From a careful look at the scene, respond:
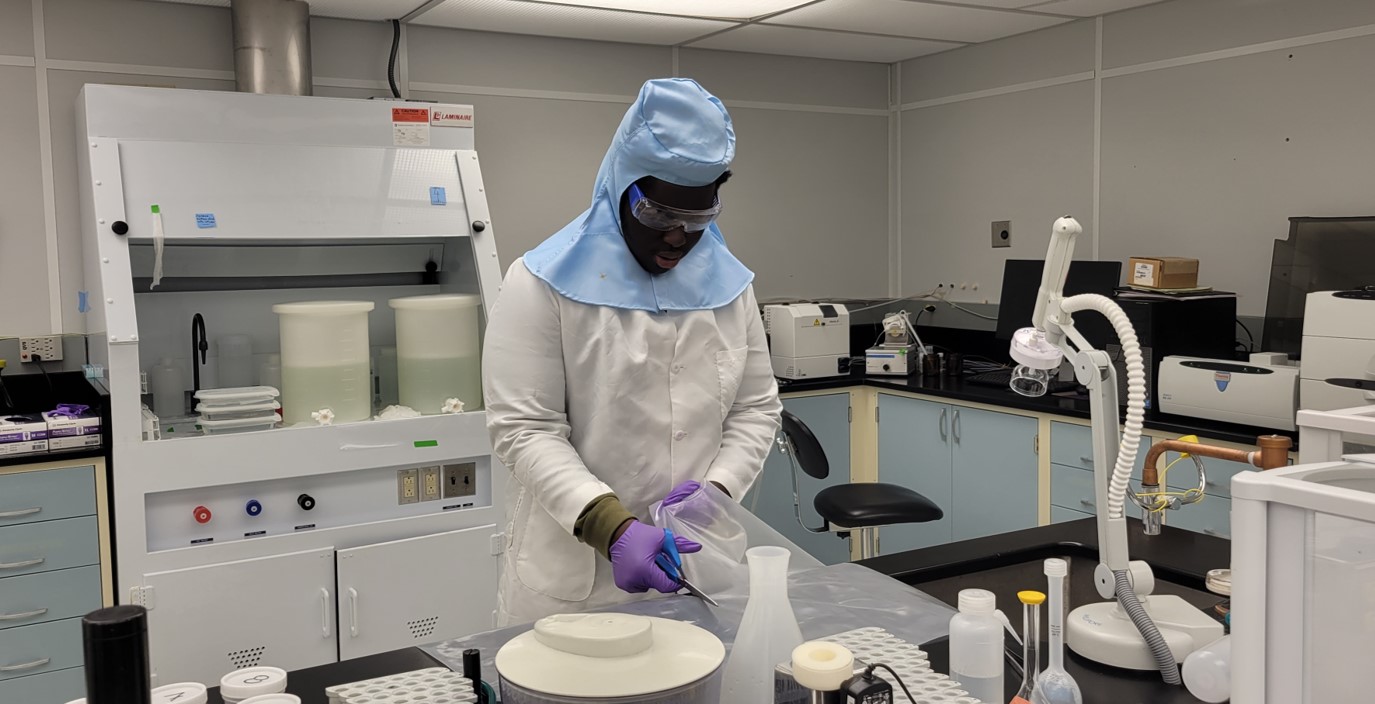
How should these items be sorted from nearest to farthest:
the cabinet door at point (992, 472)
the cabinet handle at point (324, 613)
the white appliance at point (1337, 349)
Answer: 1. the white appliance at point (1337, 349)
2. the cabinet handle at point (324, 613)
3. the cabinet door at point (992, 472)

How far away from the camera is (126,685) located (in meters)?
0.86

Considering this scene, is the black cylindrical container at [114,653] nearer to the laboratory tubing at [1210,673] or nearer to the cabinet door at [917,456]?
the laboratory tubing at [1210,673]

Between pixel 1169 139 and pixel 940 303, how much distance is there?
1320 millimetres

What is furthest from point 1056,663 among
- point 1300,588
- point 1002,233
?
point 1002,233

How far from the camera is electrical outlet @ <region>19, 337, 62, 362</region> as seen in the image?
342cm

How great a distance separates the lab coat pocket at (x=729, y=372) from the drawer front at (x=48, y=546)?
199cm

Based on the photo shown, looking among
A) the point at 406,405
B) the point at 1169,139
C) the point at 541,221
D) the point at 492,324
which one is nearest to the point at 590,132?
the point at 541,221

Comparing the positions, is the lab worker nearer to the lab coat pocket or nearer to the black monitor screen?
the lab coat pocket

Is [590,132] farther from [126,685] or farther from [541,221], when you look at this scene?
[126,685]

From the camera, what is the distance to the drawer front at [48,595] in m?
2.82

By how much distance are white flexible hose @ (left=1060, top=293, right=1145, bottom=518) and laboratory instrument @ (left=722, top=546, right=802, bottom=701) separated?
0.50 metres

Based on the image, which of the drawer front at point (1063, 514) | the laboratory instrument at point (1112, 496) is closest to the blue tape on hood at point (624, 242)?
the laboratory instrument at point (1112, 496)

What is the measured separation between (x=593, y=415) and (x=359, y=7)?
94.7 inches

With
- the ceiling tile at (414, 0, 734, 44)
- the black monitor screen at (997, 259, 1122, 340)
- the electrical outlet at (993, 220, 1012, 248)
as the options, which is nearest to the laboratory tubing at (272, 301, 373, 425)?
the ceiling tile at (414, 0, 734, 44)
